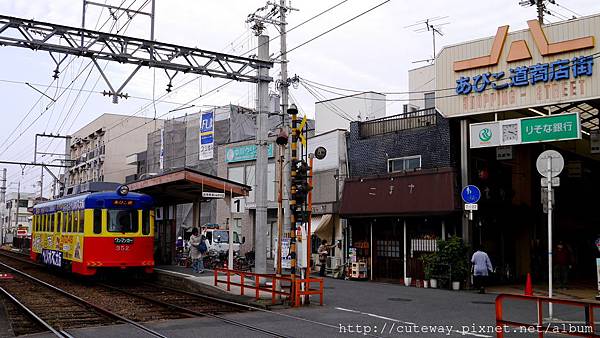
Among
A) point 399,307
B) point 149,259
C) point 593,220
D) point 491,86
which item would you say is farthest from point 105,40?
point 593,220

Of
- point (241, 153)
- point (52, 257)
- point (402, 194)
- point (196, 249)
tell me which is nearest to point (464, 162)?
point (402, 194)

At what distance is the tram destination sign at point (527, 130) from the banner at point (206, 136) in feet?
86.6

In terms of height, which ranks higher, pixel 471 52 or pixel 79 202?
pixel 471 52

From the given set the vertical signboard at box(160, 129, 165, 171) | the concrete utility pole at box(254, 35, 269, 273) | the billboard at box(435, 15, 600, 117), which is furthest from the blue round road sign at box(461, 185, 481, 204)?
the vertical signboard at box(160, 129, 165, 171)

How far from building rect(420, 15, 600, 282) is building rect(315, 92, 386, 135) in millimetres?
12495

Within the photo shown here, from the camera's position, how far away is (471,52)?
1931cm

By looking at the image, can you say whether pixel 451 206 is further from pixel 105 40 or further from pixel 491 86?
pixel 105 40

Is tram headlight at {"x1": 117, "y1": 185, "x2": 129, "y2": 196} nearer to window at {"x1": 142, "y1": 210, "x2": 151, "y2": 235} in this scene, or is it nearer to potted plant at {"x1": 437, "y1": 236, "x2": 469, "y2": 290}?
window at {"x1": 142, "y1": 210, "x2": 151, "y2": 235}

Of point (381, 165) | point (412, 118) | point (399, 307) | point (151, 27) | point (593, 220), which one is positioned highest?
point (151, 27)

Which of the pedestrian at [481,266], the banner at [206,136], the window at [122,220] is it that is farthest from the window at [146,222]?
the banner at [206,136]

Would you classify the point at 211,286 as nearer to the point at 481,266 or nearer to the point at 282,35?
the point at 481,266

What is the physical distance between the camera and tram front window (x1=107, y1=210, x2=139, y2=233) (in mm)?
20078

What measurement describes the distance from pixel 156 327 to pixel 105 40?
8005 millimetres

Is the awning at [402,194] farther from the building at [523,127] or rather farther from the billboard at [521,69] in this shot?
the billboard at [521,69]
